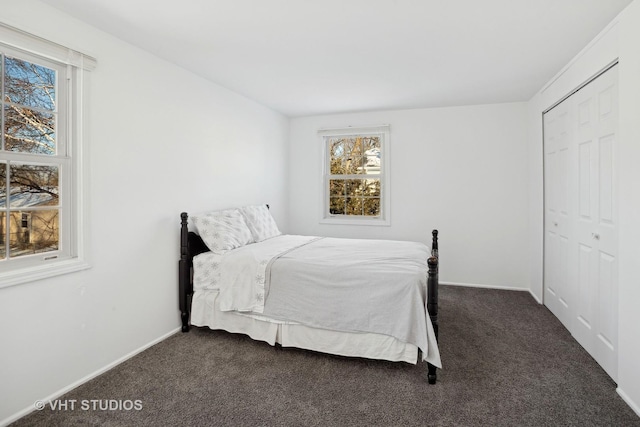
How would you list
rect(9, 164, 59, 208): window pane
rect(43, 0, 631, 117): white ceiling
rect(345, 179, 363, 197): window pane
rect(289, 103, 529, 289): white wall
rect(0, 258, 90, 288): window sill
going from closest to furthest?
rect(0, 258, 90, 288): window sill → rect(9, 164, 59, 208): window pane → rect(43, 0, 631, 117): white ceiling → rect(289, 103, 529, 289): white wall → rect(345, 179, 363, 197): window pane

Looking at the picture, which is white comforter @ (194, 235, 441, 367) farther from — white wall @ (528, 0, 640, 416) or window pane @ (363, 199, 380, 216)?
window pane @ (363, 199, 380, 216)

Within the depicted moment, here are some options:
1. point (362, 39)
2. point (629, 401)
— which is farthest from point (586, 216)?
point (362, 39)

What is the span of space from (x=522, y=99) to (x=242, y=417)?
4.50m

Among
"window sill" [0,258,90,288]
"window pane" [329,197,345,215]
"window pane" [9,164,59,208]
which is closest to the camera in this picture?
"window sill" [0,258,90,288]

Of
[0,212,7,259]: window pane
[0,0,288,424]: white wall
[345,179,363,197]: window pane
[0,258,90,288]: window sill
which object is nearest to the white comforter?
[0,0,288,424]: white wall

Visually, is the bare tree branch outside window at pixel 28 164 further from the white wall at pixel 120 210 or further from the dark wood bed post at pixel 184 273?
the dark wood bed post at pixel 184 273

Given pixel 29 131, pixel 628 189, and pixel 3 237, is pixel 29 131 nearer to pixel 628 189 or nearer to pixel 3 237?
pixel 3 237

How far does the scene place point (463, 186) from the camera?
4609 mm

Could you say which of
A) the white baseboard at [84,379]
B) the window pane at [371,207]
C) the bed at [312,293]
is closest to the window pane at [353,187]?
the window pane at [371,207]

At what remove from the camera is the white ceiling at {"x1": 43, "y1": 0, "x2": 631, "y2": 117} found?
2152 millimetres

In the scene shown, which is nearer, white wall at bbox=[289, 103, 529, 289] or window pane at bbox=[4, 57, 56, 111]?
window pane at bbox=[4, 57, 56, 111]

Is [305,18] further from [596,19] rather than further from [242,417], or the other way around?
[242,417]

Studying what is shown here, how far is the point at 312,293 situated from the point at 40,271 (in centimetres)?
174

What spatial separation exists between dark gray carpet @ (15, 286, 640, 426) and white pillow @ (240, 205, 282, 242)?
1.14 metres
